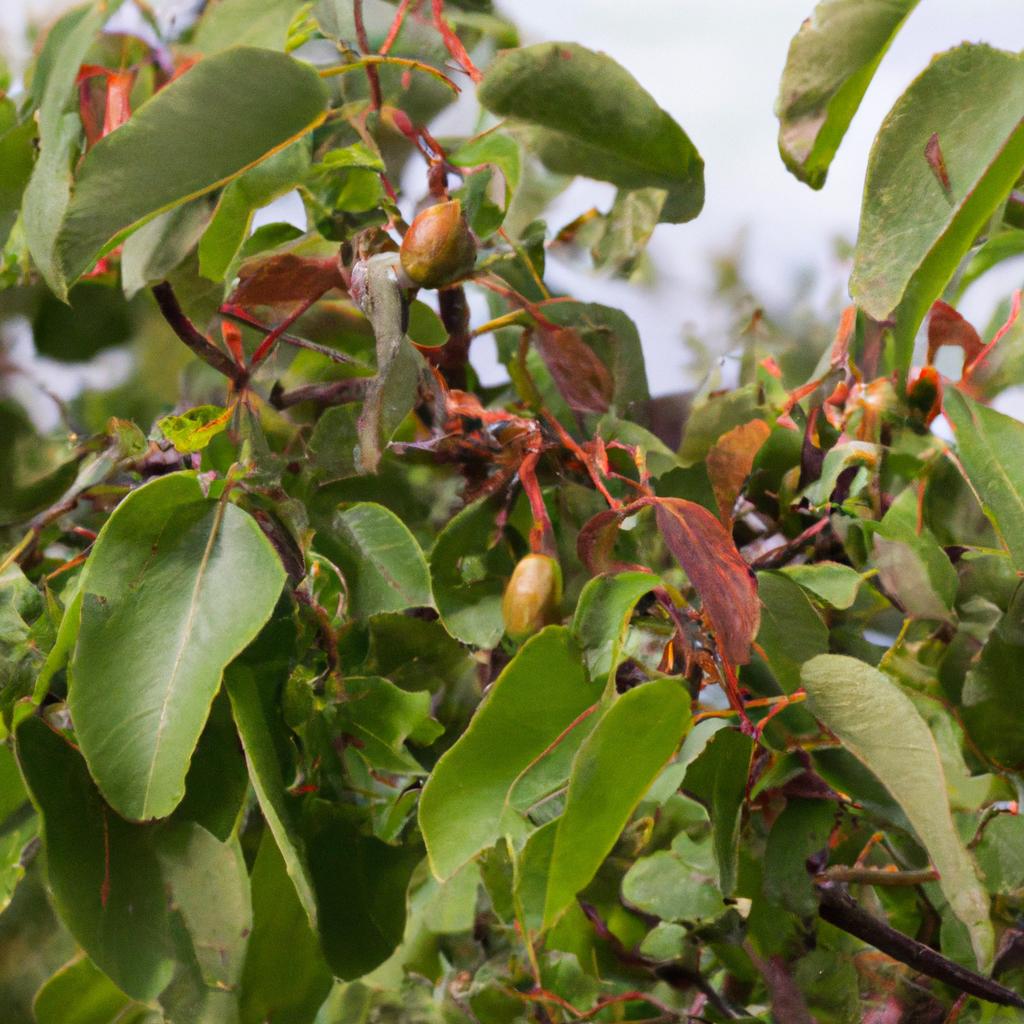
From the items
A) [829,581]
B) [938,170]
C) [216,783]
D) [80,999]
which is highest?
[938,170]

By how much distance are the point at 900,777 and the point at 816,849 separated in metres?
0.07

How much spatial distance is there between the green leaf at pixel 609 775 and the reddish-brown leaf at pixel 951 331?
19cm

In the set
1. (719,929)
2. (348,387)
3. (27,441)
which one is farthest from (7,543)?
(719,929)

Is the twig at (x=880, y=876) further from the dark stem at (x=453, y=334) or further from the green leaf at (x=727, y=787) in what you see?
the dark stem at (x=453, y=334)

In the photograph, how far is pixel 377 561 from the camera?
348 millimetres

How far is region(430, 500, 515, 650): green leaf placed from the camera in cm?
35

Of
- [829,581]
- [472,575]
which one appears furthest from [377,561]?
[829,581]

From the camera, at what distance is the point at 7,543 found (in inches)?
16.4

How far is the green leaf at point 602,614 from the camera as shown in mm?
293

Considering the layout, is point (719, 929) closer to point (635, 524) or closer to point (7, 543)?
point (635, 524)

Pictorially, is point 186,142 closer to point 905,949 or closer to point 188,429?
point 188,429

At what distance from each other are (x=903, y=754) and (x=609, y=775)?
0.24 feet

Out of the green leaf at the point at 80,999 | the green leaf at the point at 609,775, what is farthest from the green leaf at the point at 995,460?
the green leaf at the point at 80,999

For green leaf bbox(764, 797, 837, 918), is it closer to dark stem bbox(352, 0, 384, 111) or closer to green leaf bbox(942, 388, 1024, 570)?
green leaf bbox(942, 388, 1024, 570)
